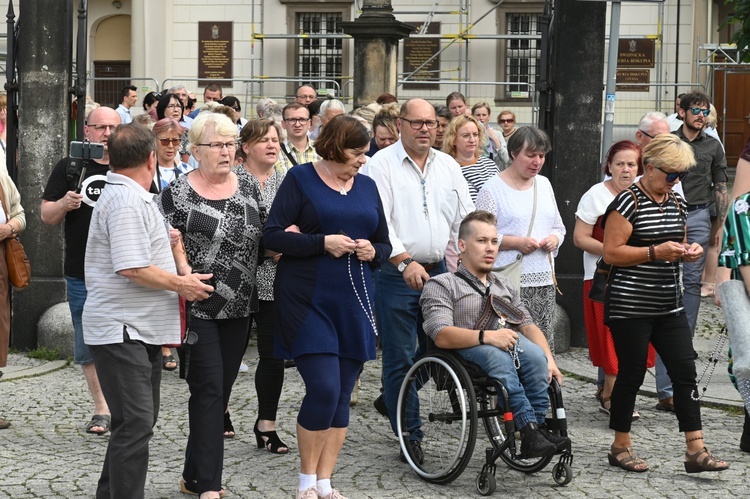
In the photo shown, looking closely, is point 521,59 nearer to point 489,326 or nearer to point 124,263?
point 489,326

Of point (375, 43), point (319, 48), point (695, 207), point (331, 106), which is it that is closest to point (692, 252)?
point (695, 207)

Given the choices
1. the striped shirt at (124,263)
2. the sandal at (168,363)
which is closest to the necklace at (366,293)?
the striped shirt at (124,263)

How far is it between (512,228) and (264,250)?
207 cm

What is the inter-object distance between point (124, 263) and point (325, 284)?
42.9 inches

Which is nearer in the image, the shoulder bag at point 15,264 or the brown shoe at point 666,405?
the shoulder bag at point 15,264

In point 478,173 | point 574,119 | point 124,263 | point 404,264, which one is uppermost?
point 574,119

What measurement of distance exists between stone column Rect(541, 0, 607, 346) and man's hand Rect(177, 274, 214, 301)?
19.0 feet

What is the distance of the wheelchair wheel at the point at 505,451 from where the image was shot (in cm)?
685

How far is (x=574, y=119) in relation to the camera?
11266 millimetres

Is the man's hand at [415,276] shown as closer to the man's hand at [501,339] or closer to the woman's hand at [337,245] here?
the man's hand at [501,339]

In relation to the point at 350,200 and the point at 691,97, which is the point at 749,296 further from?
the point at 691,97

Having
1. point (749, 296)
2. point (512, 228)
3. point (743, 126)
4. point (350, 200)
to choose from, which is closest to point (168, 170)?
point (512, 228)

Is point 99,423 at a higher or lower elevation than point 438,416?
lower

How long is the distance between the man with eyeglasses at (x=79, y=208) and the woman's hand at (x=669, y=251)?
321cm
